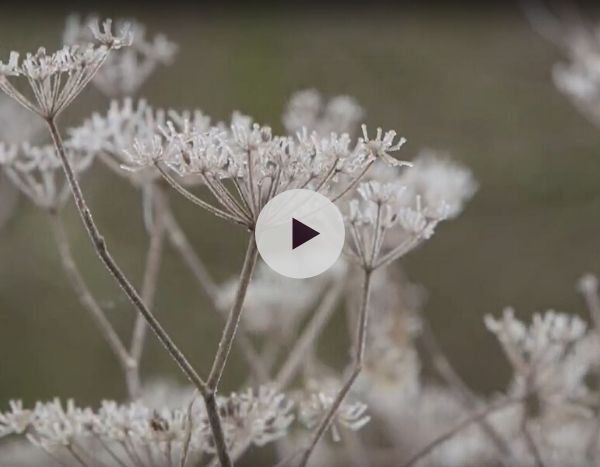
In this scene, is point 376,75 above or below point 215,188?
above

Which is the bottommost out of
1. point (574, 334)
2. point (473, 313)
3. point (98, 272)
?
point (574, 334)

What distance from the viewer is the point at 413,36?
230cm

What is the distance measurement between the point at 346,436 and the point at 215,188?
0.35 meters

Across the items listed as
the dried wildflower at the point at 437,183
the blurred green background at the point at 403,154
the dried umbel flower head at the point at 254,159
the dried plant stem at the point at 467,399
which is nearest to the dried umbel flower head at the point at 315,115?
the dried wildflower at the point at 437,183

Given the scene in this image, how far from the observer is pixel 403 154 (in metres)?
1.69

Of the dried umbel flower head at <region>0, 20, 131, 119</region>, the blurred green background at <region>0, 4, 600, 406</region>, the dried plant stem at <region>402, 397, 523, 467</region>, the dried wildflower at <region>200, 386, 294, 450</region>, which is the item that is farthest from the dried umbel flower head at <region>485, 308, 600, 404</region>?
the blurred green background at <region>0, 4, 600, 406</region>

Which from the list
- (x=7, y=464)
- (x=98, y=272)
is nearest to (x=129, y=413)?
(x=7, y=464)

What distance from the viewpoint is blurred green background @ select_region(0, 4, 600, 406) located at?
1.86m

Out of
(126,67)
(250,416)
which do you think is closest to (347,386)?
(250,416)

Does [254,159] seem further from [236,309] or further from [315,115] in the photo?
[315,115]

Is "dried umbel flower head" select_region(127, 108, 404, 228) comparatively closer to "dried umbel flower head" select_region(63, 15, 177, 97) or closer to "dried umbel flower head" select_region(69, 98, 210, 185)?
"dried umbel flower head" select_region(69, 98, 210, 185)

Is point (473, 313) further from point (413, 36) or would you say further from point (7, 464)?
point (7, 464)
